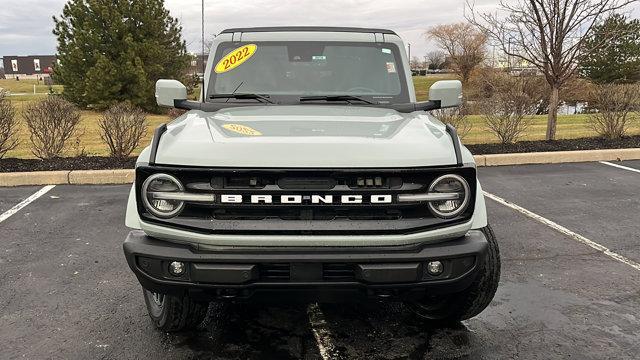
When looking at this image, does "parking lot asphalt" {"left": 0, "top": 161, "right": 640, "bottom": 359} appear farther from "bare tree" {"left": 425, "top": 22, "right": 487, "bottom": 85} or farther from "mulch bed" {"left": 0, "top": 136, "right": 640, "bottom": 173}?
"bare tree" {"left": 425, "top": 22, "right": 487, "bottom": 85}

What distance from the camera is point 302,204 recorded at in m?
2.52

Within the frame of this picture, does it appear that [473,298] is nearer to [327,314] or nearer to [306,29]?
[327,314]

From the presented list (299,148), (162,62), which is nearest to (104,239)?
(299,148)

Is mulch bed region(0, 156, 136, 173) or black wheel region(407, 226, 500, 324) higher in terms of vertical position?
black wheel region(407, 226, 500, 324)

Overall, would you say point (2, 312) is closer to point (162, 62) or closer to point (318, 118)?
point (318, 118)

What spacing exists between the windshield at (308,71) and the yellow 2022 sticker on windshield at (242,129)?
850mm

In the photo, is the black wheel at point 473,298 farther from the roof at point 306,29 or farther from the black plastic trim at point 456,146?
the roof at point 306,29

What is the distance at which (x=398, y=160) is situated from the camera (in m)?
2.51

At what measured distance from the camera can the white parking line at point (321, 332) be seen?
9.98 ft

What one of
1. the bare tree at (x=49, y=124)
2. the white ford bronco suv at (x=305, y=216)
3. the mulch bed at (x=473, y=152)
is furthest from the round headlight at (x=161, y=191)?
the bare tree at (x=49, y=124)

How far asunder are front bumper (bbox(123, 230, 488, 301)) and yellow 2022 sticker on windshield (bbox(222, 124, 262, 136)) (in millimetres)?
624

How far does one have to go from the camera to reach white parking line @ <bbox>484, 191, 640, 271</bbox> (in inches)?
180

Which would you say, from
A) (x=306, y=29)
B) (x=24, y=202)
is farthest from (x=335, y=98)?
(x=24, y=202)

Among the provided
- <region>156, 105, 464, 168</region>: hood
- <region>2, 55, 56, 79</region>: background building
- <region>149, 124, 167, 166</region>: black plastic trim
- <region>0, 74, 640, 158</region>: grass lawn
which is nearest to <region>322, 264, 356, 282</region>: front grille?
<region>156, 105, 464, 168</region>: hood
